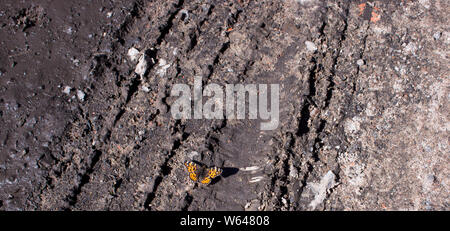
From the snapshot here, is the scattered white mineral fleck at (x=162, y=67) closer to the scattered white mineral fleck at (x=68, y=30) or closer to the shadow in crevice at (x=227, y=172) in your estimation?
the scattered white mineral fleck at (x=68, y=30)

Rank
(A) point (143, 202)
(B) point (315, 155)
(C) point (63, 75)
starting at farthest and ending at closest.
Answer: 1. (C) point (63, 75)
2. (B) point (315, 155)
3. (A) point (143, 202)

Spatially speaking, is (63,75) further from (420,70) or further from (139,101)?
(420,70)

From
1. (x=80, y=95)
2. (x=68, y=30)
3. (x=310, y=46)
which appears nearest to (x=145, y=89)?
(x=80, y=95)

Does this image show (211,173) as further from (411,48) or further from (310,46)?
(411,48)

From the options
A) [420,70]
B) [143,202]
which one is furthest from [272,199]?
[420,70]

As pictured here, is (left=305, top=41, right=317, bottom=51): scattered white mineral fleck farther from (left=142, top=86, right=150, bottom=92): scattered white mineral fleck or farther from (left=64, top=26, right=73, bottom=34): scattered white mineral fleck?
(left=64, top=26, right=73, bottom=34): scattered white mineral fleck
